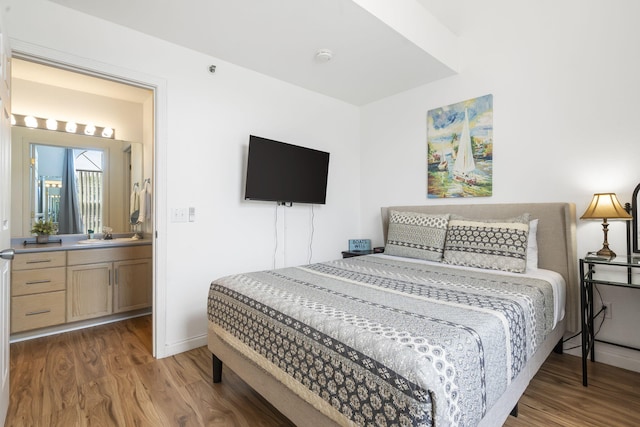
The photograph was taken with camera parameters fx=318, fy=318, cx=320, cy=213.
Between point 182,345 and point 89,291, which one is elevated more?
point 89,291

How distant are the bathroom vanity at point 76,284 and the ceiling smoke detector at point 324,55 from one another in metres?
2.66

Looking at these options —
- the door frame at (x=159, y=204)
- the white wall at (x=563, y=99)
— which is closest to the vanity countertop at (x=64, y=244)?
the door frame at (x=159, y=204)

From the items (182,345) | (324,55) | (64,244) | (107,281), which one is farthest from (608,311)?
(64,244)

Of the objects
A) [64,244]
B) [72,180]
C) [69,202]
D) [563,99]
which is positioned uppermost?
[563,99]

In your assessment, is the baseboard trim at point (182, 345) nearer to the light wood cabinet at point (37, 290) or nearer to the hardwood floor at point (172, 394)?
the hardwood floor at point (172, 394)

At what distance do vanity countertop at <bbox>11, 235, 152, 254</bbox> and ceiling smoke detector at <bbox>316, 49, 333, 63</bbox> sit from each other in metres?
2.65

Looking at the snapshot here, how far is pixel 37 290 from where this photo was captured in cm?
289

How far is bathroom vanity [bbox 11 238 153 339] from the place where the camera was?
2826mm

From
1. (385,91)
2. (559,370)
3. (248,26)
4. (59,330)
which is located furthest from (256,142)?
(559,370)

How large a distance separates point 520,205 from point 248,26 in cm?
258

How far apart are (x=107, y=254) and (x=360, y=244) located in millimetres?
2750

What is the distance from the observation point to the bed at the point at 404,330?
1.01m

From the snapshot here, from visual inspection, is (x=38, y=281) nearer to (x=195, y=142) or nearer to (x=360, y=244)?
(x=195, y=142)

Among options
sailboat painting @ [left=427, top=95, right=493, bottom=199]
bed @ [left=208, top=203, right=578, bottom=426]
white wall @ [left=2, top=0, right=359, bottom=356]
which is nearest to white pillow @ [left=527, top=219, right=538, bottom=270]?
bed @ [left=208, top=203, right=578, bottom=426]
